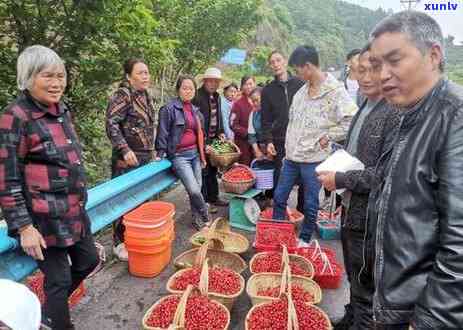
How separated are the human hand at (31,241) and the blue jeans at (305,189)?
2.78 meters

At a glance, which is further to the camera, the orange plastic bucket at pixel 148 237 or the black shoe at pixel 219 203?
the black shoe at pixel 219 203

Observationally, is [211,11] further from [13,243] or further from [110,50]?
[13,243]

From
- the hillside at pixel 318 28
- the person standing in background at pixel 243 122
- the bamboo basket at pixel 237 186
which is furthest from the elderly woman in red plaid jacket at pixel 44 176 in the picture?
the hillside at pixel 318 28

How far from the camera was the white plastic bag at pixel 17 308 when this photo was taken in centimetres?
143

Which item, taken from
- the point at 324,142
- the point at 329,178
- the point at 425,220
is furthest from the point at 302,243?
the point at 425,220

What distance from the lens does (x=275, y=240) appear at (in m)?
4.12

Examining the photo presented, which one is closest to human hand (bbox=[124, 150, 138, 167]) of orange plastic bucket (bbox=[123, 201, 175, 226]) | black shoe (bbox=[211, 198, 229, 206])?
orange plastic bucket (bbox=[123, 201, 175, 226])

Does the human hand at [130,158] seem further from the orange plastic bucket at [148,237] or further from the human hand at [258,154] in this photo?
the human hand at [258,154]

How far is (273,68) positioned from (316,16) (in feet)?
200

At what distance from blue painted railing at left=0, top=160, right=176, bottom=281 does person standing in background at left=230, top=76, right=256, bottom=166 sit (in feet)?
5.40

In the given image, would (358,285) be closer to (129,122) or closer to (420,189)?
(420,189)

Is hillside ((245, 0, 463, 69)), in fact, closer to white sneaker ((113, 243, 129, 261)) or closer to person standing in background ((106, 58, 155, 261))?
person standing in background ((106, 58, 155, 261))

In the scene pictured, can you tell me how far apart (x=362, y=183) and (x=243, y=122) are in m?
4.03

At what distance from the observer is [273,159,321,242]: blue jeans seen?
13.5 ft
